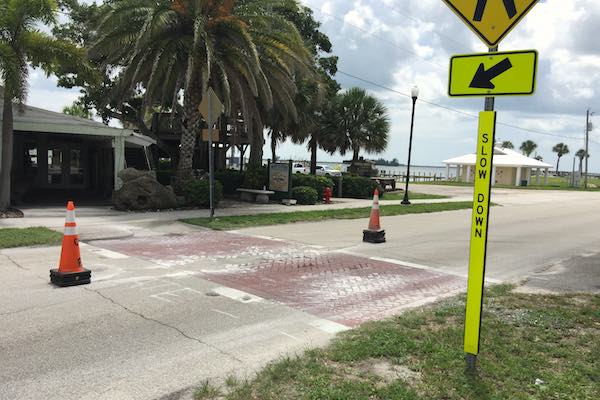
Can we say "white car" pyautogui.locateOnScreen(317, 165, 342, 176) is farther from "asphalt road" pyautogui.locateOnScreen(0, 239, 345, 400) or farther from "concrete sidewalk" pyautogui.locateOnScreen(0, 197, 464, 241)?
"asphalt road" pyautogui.locateOnScreen(0, 239, 345, 400)

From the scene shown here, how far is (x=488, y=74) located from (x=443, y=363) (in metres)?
2.22

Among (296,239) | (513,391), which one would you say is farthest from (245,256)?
(513,391)

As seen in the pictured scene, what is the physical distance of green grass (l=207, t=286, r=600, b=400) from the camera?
3.57 metres

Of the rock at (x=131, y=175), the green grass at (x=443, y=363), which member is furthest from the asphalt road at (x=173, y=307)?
the rock at (x=131, y=175)

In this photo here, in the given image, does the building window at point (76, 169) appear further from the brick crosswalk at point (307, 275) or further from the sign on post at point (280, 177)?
the brick crosswalk at point (307, 275)

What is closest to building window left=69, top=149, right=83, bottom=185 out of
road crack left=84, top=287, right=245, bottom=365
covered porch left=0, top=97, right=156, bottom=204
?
covered porch left=0, top=97, right=156, bottom=204

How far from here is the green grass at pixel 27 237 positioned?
9238mm

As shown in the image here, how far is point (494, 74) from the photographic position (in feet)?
11.7

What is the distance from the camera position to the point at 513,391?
11.9ft

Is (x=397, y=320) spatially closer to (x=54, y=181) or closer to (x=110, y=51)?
(x=110, y=51)

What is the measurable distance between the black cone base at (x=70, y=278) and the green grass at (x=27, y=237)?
3197 mm

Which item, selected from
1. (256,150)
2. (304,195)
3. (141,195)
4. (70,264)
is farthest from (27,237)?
(256,150)

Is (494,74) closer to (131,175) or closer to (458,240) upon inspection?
(458,240)

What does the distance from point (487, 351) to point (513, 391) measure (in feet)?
2.35
